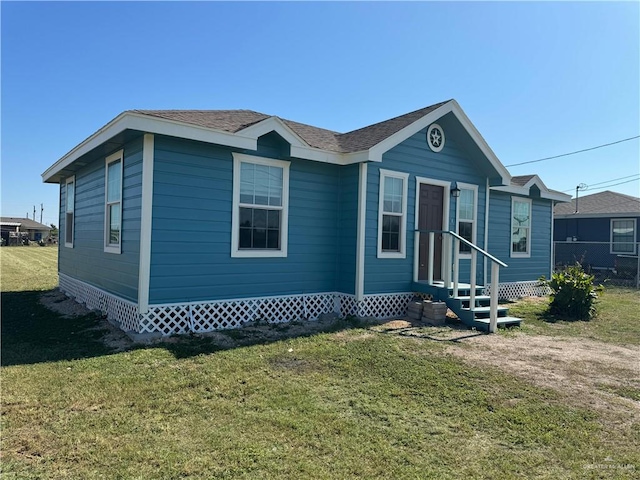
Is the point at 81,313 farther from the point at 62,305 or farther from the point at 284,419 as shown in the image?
the point at 284,419

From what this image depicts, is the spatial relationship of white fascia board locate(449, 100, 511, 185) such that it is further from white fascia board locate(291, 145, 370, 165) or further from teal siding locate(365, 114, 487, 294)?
white fascia board locate(291, 145, 370, 165)

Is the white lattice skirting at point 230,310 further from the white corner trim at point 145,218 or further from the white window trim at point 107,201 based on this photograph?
the white window trim at point 107,201

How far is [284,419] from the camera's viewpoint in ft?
12.1

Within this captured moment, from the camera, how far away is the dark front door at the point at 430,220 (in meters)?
9.39

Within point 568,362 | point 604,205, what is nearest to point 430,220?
point 568,362

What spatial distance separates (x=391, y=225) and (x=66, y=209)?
8.61 m

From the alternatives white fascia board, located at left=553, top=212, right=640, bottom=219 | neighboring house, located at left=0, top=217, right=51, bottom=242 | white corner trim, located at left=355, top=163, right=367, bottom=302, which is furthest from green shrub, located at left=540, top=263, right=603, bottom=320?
neighboring house, located at left=0, top=217, right=51, bottom=242

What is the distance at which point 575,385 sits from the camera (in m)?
4.84

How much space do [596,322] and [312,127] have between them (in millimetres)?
7580

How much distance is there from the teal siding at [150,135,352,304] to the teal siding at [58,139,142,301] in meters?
0.40

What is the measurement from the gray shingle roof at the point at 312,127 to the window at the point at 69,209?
15.9 feet

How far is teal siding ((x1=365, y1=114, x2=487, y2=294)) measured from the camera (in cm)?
839

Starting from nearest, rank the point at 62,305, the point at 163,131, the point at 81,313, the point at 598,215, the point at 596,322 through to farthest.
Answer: the point at 163,131
the point at 81,313
the point at 596,322
the point at 62,305
the point at 598,215

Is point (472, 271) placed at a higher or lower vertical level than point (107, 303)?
higher
